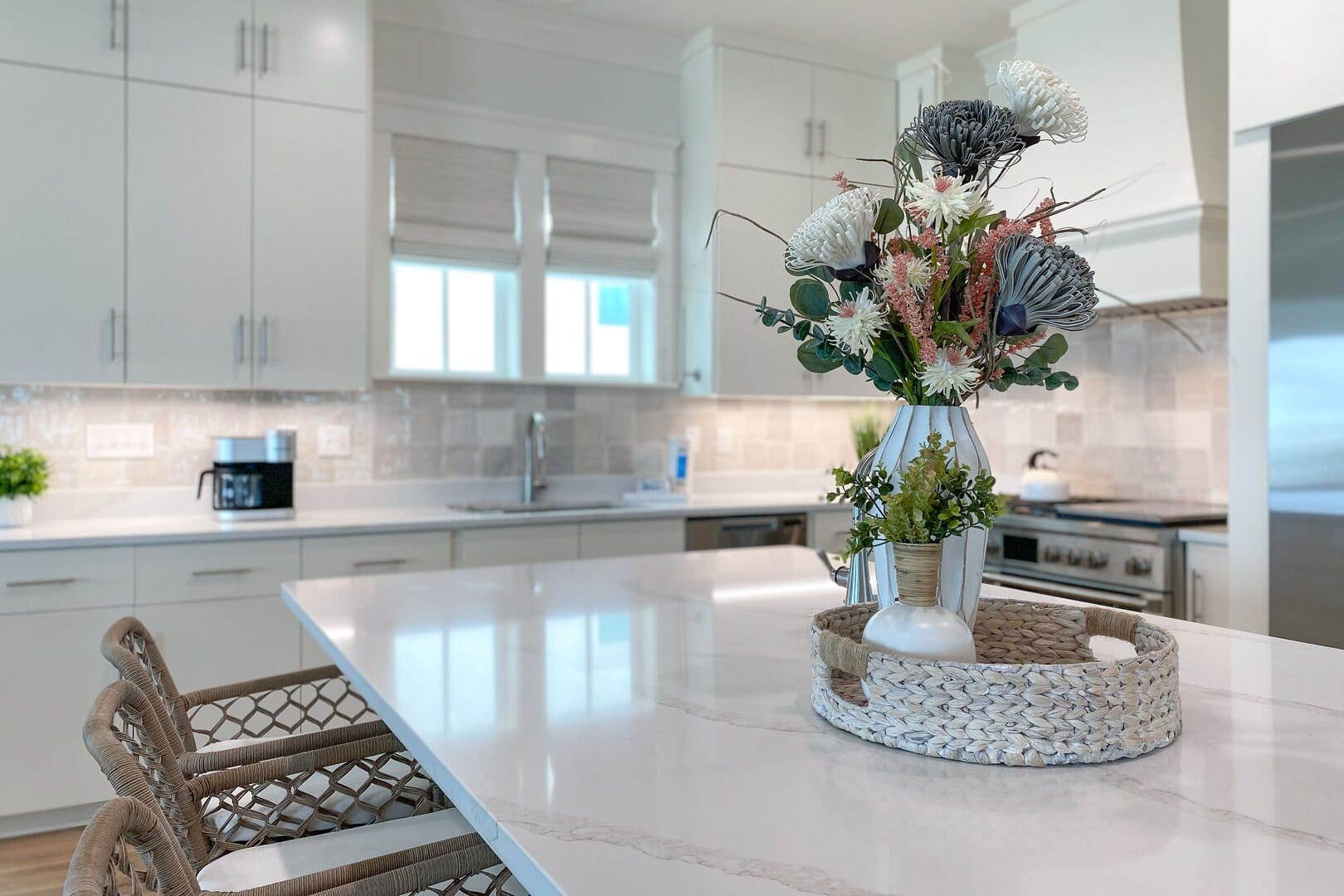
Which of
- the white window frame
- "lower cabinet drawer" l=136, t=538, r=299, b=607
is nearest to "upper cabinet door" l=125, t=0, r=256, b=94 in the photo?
the white window frame

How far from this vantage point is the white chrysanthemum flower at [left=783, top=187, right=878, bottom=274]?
1.10m

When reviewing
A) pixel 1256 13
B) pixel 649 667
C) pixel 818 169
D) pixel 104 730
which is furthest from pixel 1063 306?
pixel 818 169

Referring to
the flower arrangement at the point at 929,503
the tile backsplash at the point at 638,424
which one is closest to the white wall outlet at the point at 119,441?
the tile backsplash at the point at 638,424

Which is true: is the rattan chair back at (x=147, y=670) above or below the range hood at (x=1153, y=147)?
below

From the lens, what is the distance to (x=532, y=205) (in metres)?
4.09

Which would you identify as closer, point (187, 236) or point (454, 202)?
point (187, 236)

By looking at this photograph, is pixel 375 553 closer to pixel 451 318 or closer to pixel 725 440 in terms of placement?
pixel 451 318

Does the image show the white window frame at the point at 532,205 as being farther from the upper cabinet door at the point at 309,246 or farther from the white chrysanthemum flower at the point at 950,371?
the white chrysanthemum flower at the point at 950,371

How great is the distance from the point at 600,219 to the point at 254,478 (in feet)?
5.98

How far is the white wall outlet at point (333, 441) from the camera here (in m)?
3.73

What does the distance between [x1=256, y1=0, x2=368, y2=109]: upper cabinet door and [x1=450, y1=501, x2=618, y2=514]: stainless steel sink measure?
151cm

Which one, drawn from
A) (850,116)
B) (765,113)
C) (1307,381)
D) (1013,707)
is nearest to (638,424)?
(765,113)

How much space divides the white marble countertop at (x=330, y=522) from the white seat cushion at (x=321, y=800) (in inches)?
66.2

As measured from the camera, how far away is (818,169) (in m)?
4.41
